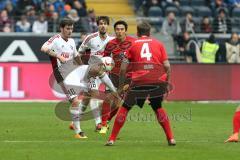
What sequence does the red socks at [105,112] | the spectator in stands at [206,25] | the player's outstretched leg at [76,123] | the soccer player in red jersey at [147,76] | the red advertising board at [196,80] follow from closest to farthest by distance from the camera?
the soccer player in red jersey at [147,76] → the player's outstretched leg at [76,123] → the red socks at [105,112] → the red advertising board at [196,80] → the spectator in stands at [206,25]

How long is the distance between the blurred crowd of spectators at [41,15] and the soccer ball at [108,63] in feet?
40.9

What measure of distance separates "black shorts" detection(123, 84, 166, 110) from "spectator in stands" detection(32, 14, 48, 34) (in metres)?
15.4

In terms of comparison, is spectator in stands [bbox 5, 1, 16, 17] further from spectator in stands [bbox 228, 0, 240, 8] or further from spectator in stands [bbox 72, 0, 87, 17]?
spectator in stands [bbox 228, 0, 240, 8]

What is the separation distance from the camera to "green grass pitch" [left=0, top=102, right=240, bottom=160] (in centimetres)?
1241

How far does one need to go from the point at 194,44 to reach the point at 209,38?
1.99ft

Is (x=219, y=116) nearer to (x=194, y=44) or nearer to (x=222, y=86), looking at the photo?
(x=222, y=86)

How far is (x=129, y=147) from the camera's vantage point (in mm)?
13453

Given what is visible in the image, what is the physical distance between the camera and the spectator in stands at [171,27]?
100 feet

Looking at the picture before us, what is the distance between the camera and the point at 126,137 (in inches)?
604

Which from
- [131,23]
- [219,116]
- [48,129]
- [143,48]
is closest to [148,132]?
[48,129]

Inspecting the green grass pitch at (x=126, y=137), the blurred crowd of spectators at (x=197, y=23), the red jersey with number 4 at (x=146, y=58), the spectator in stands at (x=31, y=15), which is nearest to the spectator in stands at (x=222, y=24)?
the blurred crowd of spectators at (x=197, y=23)

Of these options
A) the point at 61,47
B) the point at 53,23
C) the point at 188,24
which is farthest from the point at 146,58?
the point at 188,24

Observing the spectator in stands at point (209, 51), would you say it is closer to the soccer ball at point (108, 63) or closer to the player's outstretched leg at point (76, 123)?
the soccer ball at point (108, 63)

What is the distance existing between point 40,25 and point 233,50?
23.8ft
